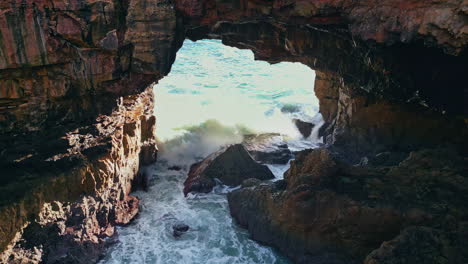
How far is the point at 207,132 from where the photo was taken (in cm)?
2292

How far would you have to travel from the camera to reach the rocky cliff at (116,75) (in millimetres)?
11414

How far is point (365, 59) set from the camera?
1445 centimetres

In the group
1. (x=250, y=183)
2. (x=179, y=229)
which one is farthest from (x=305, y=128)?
(x=179, y=229)

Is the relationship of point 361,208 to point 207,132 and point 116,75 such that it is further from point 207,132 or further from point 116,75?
Result: point 207,132

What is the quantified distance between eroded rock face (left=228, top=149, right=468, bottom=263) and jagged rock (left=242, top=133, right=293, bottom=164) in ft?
17.5

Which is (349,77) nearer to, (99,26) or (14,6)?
(99,26)

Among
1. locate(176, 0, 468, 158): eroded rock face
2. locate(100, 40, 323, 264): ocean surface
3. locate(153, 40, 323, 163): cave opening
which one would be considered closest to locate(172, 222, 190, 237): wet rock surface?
locate(100, 40, 323, 264): ocean surface

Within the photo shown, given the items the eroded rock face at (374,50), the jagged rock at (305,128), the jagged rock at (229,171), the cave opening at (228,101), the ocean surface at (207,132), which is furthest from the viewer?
the jagged rock at (305,128)

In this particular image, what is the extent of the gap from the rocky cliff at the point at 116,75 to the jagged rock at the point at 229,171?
3082mm

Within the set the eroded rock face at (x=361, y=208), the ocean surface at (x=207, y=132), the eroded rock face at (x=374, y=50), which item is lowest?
the ocean surface at (x=207, y=132)

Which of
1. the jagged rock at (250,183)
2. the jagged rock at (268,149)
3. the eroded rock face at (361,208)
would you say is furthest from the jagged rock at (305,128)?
the eroded rock face at (361,208)

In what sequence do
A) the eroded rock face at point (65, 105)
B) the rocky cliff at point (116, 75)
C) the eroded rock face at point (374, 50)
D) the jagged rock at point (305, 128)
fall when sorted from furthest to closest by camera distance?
1. the jagged rock at point (305, 128)
2. the eroded rock face at point (65, 105)
3. the rocky cliff at point (116, 75)
4. the eroded rock face at point (374, 50)

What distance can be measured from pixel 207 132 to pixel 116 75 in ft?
33.5

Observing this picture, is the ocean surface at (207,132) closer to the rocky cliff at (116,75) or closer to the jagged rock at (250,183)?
the jagged rock at (250,183)
